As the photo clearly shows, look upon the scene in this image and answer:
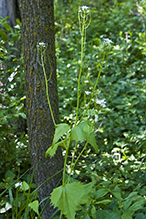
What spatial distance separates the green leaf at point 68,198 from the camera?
893 millimetres

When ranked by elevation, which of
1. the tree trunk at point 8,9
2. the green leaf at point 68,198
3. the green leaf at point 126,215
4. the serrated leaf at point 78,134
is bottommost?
the green leaf at point 126,215

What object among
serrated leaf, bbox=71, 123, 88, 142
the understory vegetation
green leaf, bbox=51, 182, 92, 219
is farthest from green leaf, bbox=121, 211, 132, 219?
serrated leaf, bbox=71, 123, 88, 142

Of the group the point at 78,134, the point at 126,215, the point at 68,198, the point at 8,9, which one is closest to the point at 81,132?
the point at 78,134

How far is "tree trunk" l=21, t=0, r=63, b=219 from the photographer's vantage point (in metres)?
1.43

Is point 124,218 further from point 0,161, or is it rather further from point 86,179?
point 0,161

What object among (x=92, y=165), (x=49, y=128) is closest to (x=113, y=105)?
(x=92, y=165)

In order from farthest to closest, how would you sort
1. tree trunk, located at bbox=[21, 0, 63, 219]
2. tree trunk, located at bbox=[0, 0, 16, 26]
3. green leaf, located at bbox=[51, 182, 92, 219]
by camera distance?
1. tree trunk, located at bbox=[0, 0, 16, 26]
2. tree trunk, located at bbox=[21, 0, 63, 219]
3. green leaf, located at bbox=[51, 182, 92, 219]

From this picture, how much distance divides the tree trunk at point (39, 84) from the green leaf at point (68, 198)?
64 centimetres

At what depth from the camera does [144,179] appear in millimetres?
1687

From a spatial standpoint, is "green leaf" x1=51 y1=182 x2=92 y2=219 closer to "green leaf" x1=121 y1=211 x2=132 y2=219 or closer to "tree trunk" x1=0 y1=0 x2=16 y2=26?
"green leaf" x1=121 y1=211 x2=132 y2=219

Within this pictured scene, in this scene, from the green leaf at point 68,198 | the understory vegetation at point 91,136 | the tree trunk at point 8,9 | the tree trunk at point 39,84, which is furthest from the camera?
the tree trunk at point 8,9

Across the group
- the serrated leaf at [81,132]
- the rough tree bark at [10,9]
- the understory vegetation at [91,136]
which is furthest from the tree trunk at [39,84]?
the rough tree bark at [10,9]

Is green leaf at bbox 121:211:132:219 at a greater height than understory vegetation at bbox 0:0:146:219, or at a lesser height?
lesser

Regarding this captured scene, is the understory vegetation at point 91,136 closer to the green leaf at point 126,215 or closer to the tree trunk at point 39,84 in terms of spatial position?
the green leaf at point 126,215
